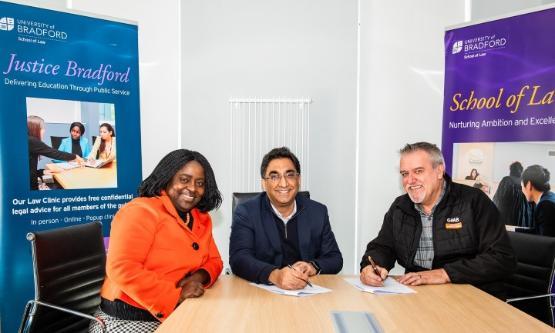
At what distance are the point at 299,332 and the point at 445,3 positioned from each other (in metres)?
3.69

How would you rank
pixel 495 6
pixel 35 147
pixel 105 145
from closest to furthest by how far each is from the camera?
pixel 35 147 < pixel 105 145 < pixel 495 6

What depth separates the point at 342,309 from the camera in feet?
5.55

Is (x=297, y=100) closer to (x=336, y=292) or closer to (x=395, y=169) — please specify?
(x=395, y=169)

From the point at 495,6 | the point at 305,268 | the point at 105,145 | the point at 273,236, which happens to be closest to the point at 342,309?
the point at 305,268

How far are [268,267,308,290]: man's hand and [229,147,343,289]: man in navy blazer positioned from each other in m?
0.36

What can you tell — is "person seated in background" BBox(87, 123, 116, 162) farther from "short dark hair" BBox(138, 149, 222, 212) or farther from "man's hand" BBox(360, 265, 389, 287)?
"man's hand" BBox(360, 265, 389, 287)

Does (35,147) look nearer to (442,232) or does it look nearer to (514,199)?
(442,232)

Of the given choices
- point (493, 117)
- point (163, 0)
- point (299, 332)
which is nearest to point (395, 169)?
point (493, 117)

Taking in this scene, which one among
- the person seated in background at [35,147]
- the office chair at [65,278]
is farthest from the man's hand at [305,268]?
the person seated in background at [35,147]

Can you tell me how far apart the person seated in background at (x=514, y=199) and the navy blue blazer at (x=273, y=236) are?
1.51 m

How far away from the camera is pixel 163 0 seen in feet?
13.7

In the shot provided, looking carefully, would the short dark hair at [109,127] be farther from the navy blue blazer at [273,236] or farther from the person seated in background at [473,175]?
the person seated in background at [473,175]

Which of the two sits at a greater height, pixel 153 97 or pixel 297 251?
pixel 153 97

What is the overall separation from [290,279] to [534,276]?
4.72 feet
